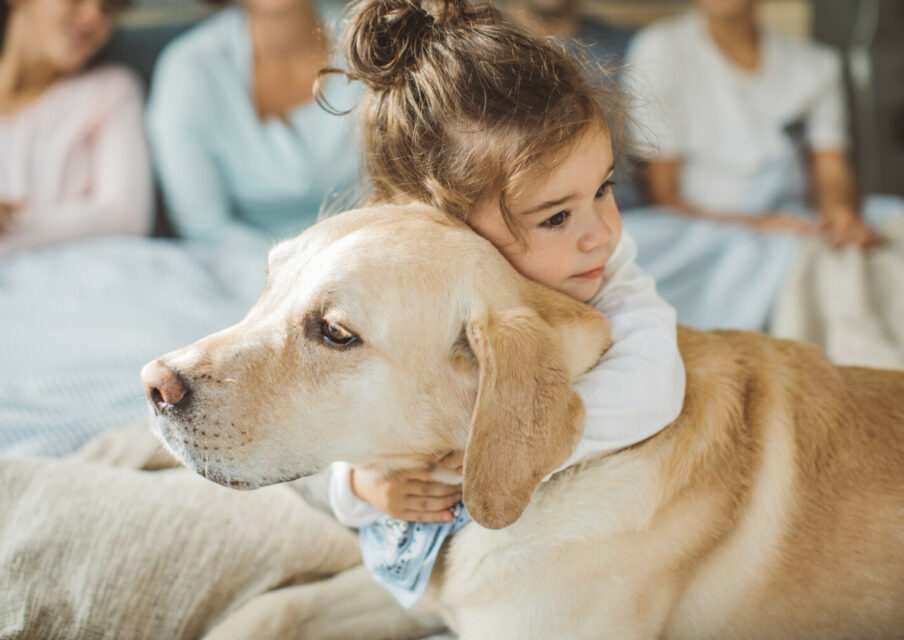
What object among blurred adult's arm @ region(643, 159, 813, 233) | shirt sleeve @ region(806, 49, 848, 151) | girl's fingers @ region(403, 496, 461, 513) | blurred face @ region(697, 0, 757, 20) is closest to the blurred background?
shirt sleeve @ region(806, 49, 848, 151)

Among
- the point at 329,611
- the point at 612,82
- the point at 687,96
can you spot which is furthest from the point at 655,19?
the point at 329,611

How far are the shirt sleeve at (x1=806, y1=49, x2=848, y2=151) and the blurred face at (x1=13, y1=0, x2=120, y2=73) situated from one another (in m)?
3.53

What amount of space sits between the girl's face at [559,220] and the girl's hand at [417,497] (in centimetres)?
41

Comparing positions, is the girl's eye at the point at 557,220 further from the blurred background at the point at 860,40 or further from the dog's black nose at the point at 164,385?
the blurred background at the point at 860,40

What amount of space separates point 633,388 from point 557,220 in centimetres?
37

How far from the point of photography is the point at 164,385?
3.52ft

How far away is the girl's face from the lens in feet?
4.26

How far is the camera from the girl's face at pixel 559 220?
51.1 inches

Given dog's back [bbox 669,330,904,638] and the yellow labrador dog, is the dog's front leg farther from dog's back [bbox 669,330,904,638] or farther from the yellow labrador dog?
dog's back [bbox 669,330,904,638]

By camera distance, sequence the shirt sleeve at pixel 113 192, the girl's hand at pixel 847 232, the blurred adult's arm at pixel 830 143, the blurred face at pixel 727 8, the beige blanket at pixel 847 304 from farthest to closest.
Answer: the blurred face at pixel 727 8 → the blurred adult's arm at pixel 830 143 → the shirt sleeve at pixel 113 192 → the girl's hand at pixel 847 232 → the beige blanket at pixel 847 304

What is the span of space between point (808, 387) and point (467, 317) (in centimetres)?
64

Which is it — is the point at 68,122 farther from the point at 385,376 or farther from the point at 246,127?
the point at 385,376

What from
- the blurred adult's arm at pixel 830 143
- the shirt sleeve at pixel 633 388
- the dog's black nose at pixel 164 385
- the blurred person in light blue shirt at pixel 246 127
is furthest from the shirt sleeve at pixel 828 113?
the dog's black nose at pixel 164 385

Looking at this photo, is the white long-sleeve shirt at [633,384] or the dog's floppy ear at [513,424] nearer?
the dog's floppy ear at [513,424]
